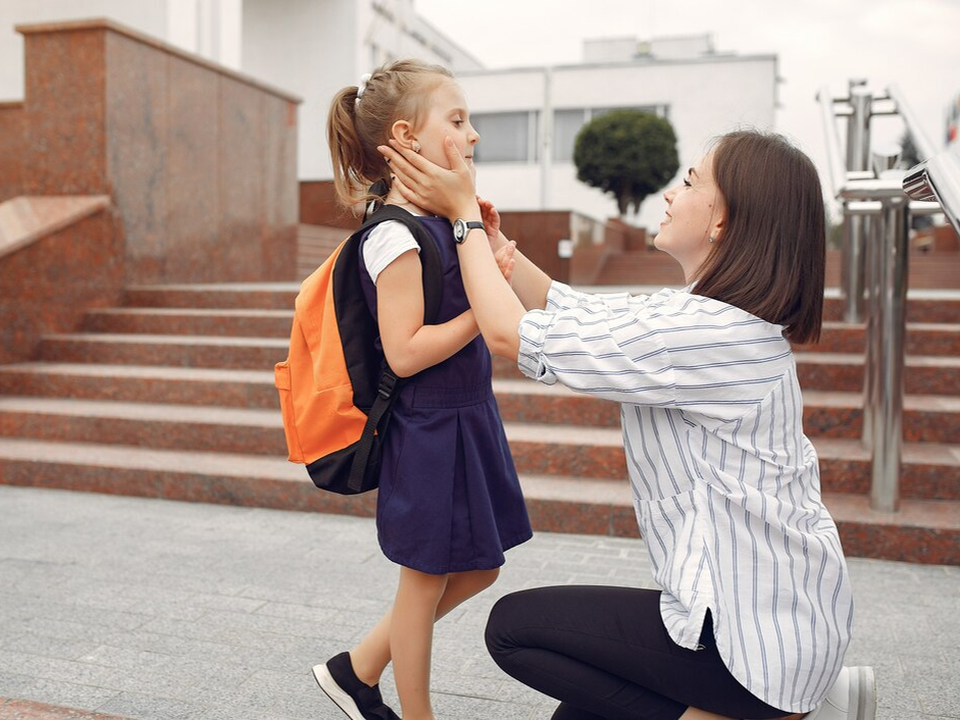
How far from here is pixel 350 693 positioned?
7.39 feet

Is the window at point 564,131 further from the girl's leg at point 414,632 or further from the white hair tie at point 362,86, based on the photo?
the girl's leg at point 414,632

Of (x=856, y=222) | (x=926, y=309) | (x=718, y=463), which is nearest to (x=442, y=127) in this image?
(x=718, y=463)

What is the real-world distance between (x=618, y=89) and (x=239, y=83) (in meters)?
18.3

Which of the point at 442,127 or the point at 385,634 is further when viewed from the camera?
the point at 385,634

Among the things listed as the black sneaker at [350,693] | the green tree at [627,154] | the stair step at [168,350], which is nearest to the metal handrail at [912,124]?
the black sneaker at [350,693]

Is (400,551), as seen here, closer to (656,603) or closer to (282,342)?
(656,603)

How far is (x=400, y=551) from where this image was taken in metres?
2.05

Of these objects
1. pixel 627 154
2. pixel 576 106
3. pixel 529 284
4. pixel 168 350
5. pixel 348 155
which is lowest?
pixel 168 350

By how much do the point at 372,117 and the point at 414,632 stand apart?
3.59 ft

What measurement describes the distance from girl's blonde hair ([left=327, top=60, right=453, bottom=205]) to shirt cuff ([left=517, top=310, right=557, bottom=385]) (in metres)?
0.53

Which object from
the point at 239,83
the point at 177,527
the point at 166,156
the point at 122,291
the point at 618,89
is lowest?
the point at 177,527

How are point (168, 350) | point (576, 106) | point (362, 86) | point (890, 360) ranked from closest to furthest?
point (362, 86) < point (890, 360) < point (168, 350) < point (576, 106)

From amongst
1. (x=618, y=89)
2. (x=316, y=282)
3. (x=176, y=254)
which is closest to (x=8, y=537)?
(x=316, y=282)

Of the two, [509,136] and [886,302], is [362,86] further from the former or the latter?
[509,136]
